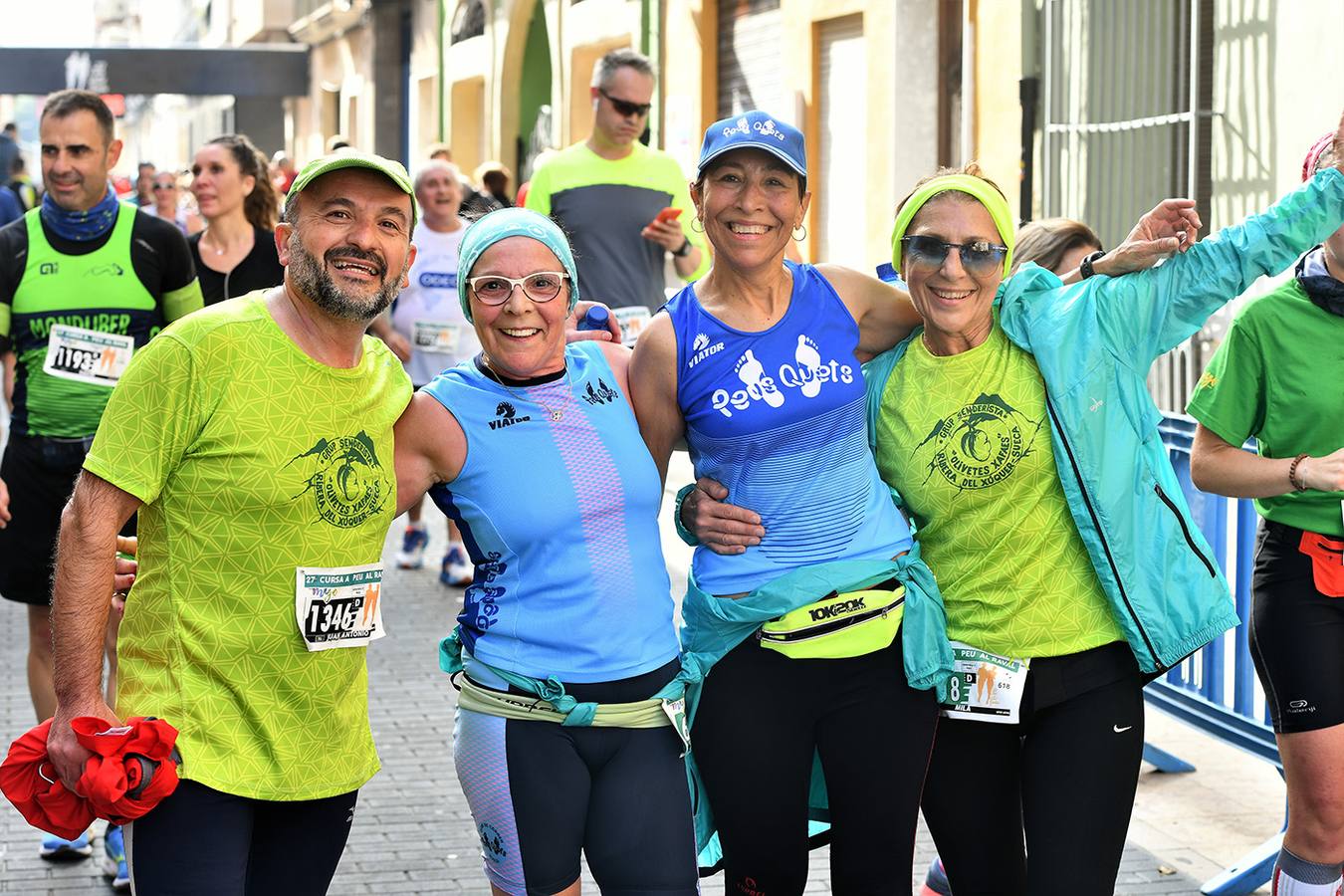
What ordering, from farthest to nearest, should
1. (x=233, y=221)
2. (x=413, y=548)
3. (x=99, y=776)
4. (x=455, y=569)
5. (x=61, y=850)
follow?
(x=413, y=548) < (x=455, y=569) < (x=233, y=221) < (x=61, y=850) < (x=99, y=776)

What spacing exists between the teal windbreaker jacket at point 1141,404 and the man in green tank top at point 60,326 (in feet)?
9.69

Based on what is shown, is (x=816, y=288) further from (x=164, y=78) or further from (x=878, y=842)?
(x=164, y=78)

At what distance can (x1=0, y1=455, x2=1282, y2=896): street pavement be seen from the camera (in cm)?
529

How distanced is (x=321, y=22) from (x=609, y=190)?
98.5 feet

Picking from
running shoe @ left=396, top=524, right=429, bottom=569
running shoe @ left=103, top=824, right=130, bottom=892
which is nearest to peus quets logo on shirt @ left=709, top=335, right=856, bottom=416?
running shoe @ left=103, top=824, right=130, bottom=892

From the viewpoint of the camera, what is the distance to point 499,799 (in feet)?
11.5

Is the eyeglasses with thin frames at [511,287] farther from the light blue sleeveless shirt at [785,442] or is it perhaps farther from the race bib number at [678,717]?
the race bib number at [678,717]

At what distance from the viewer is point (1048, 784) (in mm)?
3732

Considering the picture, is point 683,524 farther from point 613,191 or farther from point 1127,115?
point 1127,115

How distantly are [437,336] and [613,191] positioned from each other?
1612 mm

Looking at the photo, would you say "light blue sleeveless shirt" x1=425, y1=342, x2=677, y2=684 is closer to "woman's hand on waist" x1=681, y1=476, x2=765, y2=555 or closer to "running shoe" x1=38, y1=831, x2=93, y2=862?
"woman's hand on waist" x1=681, y1=476, x2=765, y2=555

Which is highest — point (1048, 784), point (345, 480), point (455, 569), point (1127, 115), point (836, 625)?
point (1127, 115)

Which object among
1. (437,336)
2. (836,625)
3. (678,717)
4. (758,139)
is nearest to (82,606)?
(678,717)

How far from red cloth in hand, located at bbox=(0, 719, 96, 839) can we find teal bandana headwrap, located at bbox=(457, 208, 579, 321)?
118cm
